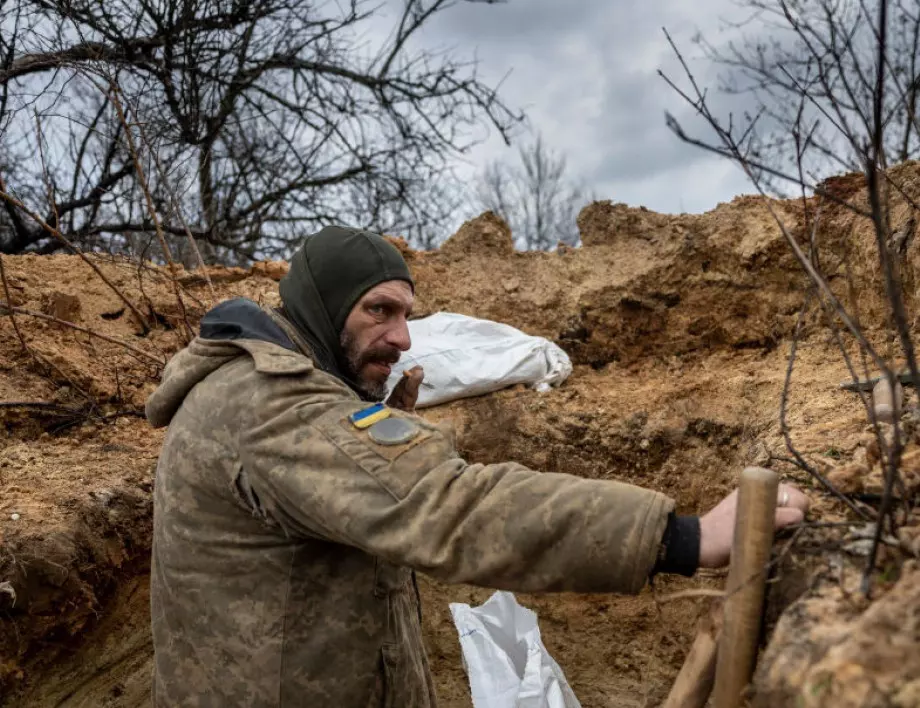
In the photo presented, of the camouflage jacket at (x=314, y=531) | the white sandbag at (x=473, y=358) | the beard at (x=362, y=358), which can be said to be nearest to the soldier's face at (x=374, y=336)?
the beard at (x=362, y=358)

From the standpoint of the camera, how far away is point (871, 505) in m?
1.56

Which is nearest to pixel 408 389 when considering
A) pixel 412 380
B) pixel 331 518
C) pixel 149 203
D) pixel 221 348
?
pixel 412 380

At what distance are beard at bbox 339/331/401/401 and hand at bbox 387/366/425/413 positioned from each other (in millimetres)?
508

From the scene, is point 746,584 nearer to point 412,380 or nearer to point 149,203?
point 412,380

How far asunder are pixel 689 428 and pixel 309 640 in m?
2.59

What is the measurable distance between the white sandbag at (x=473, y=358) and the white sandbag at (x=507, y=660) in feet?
4.41

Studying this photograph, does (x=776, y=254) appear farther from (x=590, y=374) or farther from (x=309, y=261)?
(x=309, y=261)

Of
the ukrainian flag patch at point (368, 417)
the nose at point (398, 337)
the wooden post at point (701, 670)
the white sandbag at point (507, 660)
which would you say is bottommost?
the white sandbag at point (507, 660)

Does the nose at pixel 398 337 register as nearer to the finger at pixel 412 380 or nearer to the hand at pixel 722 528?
the finger at pixel 412 380

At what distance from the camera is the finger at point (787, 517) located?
1.49m

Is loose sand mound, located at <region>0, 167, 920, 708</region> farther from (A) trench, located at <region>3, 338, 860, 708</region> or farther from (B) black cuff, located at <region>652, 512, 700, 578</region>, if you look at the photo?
(B) black cuff, located at <region>652, 512, 700, 578</region>

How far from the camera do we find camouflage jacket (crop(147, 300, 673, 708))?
4.73 ft

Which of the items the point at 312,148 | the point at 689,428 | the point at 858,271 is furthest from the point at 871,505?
the point at 312,148

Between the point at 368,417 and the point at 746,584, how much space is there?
828mm
